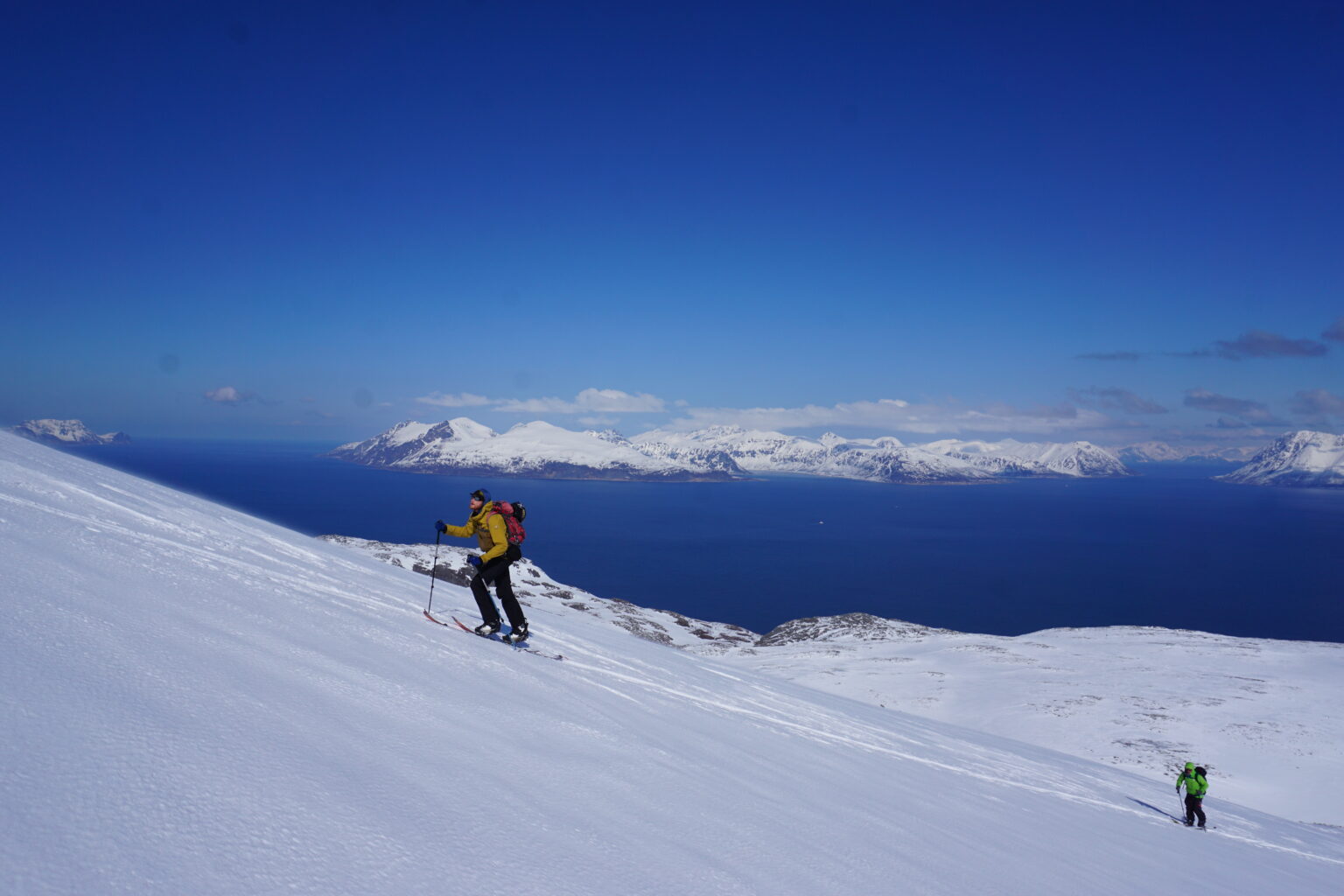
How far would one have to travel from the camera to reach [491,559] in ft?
32.9

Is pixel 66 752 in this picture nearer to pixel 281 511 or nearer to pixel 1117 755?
pixel 1117 755

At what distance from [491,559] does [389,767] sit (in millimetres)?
5767

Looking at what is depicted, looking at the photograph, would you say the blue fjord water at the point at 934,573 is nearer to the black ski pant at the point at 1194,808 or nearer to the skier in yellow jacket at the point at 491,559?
the black ski pant at the point at 1194,808

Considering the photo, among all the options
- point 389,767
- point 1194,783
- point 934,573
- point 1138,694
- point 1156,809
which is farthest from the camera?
point 934,573

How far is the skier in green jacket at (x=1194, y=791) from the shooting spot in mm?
14273

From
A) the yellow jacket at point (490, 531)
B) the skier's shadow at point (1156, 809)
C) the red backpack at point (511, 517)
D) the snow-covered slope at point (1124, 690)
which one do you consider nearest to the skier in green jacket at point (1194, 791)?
the skier's shadow at point (1156, 809)

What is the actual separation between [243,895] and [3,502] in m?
8.28

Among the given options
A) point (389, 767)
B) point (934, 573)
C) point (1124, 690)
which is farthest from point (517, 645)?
point (934, 573)

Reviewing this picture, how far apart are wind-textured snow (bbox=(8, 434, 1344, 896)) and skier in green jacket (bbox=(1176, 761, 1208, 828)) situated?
2647 mm

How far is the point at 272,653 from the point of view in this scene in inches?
231

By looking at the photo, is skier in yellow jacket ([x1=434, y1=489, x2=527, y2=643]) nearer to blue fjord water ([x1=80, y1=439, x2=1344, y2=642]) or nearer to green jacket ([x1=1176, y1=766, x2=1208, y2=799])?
green jacket ([x1=1176, y1=766, x2=1208, y2=799])

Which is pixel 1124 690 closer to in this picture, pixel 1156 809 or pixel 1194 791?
pixel 1156 809

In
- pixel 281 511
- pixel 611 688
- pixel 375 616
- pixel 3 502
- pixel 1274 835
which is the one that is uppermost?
pixel 3 502

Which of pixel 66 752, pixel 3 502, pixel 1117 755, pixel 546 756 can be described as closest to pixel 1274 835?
pixel 1117 755
